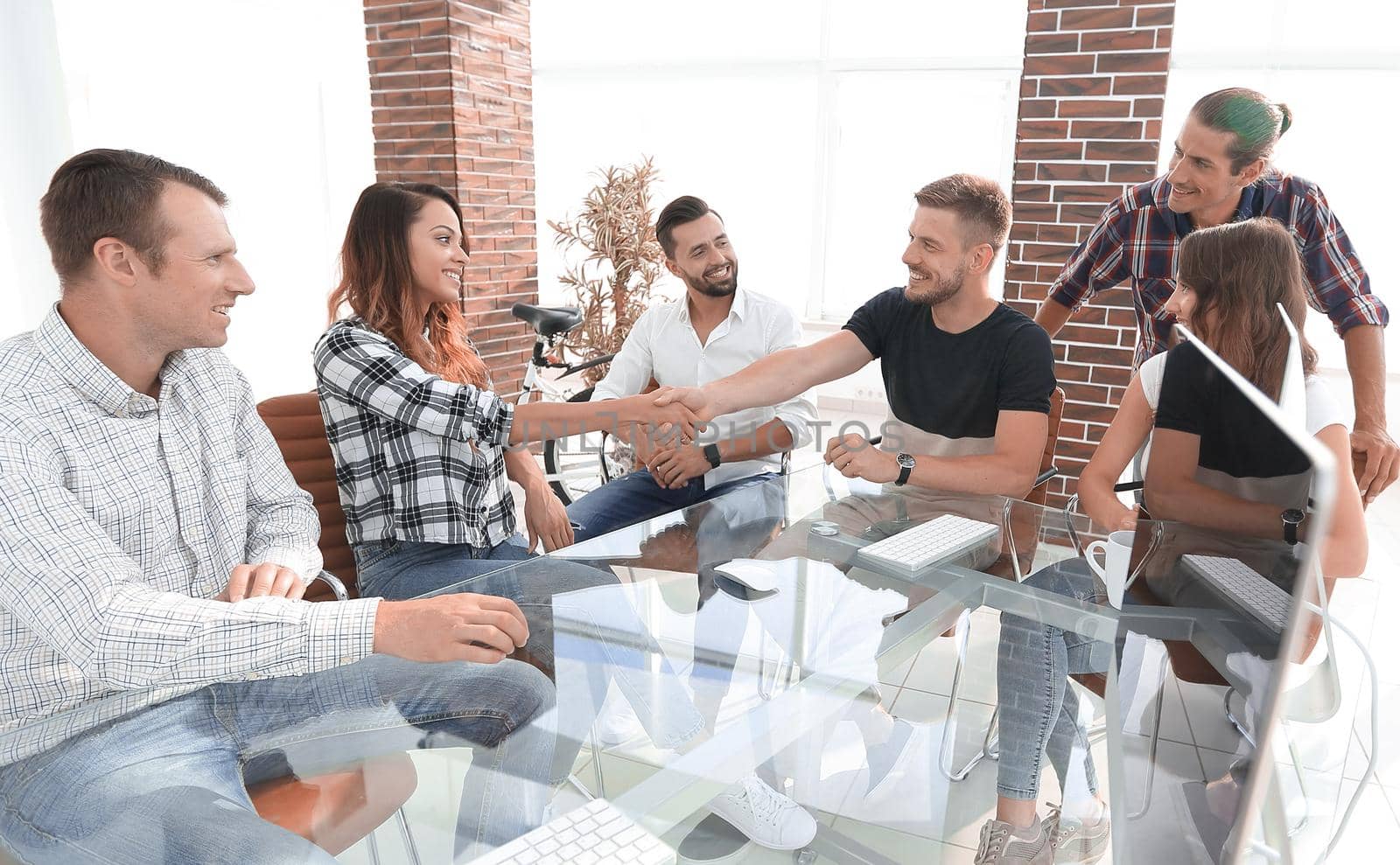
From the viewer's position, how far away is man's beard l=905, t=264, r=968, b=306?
225 centimetres

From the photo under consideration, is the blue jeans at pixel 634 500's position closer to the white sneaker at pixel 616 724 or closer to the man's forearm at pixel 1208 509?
the man's forearm at pixel 1208 509

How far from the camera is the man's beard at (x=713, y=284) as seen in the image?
2.77 metres

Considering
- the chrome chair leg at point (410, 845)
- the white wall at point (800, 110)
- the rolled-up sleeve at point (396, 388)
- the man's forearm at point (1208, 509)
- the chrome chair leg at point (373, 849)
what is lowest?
the chrome chair leg at point (373, 849)

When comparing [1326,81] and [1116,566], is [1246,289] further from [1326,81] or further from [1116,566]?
[1326,81]

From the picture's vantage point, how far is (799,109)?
6.02 m

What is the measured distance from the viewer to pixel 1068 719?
1.86 metres

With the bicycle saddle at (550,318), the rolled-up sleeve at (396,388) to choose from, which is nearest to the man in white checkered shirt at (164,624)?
the rolled-up sleeve at (396,388)

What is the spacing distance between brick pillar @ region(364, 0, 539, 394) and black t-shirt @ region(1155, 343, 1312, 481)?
3.39 m

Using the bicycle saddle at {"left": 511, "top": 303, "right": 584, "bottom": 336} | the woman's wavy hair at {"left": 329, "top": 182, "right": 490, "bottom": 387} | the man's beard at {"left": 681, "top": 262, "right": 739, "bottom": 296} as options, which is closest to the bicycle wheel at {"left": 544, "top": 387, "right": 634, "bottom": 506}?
the bicycle saddle at {"left": 511, "top": 303, "right": 584, "bottom": 336}

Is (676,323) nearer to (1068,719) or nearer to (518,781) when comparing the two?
(1068,719)

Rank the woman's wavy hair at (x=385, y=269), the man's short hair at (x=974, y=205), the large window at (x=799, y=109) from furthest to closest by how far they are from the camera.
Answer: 1. the large window at (x=799, y=109)
2. the man's short hair at (x=974, y=205)
3. the woman's wavy hair at (x=385, y=269)

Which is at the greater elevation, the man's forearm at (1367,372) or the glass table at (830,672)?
the man's forearm at (1367,372)

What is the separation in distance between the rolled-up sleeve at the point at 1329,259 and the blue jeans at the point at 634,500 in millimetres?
1539

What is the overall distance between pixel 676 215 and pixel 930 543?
1.45m
